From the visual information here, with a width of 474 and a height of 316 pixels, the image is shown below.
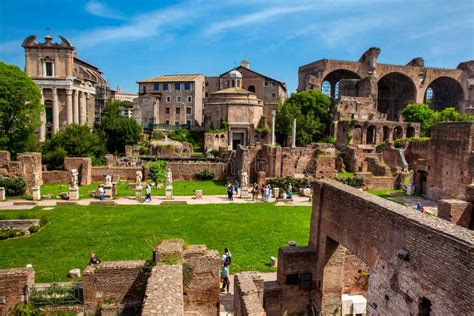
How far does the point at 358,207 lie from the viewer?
814 cm

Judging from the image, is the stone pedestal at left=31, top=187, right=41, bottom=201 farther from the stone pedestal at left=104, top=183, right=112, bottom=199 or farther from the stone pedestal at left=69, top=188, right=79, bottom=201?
the stone pedestal at left=104, top=183, right=112, bottom=199

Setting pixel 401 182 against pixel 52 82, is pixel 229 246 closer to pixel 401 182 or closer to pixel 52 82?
pixel 401 182

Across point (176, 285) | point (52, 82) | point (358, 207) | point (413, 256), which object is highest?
point (52, 82)

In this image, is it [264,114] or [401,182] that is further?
[264,114]

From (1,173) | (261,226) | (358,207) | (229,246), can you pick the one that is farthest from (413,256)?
(1,173)

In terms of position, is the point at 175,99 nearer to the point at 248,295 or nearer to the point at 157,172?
the point at 157,172

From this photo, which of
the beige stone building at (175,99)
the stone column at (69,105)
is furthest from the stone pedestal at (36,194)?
the beige stone building at (175,99)

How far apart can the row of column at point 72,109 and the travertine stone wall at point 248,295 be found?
48818 millimetres

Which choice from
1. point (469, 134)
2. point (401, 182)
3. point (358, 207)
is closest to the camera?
point (358, 207)

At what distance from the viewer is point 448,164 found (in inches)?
1015

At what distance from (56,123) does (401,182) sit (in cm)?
4732

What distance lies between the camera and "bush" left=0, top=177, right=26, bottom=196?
79.6 ft

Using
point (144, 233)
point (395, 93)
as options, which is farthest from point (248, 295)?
point (395, 93)

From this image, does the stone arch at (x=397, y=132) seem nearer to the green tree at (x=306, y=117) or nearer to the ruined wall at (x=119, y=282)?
the green tree at (x=306, y=117)
